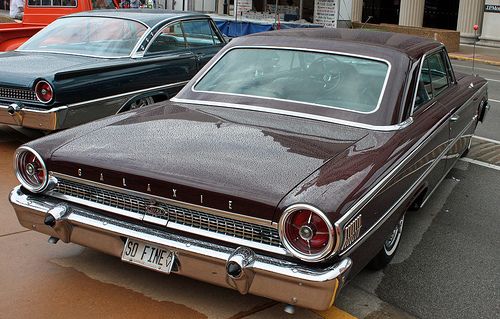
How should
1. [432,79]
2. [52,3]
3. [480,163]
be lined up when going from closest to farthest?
[432,79]
[480,163]
[52,3]

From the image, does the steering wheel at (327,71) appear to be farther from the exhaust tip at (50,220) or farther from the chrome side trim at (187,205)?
the exhaust tip at (50,220)

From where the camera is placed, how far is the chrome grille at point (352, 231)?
2.93 m

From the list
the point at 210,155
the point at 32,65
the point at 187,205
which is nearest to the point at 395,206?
the point at 210,155

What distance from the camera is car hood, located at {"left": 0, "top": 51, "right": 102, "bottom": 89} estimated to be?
5.95 metres

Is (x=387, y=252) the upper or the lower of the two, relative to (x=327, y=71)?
lower

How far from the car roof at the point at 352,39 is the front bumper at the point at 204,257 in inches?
78.1

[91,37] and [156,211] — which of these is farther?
[91,37]

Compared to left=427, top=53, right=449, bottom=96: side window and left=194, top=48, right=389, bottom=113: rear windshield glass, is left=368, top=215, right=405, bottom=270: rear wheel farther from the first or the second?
left=427, top=53, right=449, bottom=96: side window

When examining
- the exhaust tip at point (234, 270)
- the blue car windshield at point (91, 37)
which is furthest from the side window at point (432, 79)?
the blue car windshield at point (91, 37)

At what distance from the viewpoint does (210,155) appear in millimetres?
3328

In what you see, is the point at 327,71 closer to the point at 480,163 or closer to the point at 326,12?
the point at 480,163

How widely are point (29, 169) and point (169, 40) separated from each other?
423cm

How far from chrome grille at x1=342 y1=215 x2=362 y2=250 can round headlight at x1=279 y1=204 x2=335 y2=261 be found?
106 millimetres

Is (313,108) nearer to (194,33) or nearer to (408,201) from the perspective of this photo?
(408,201)
